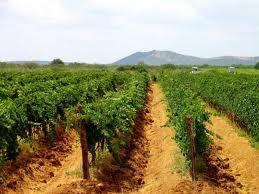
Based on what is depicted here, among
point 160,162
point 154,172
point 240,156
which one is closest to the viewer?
point 154,172

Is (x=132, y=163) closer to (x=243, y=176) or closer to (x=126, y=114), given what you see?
(x=126, y=114)

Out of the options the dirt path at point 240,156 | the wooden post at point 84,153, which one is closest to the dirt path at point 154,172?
the dirt path at point 240,156

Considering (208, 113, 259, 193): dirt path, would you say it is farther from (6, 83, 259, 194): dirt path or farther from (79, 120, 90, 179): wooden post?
(79, 120, 90, 179): wooden post

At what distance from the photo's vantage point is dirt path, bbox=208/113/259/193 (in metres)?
15.0

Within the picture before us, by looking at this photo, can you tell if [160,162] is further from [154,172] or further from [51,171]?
[51,171]

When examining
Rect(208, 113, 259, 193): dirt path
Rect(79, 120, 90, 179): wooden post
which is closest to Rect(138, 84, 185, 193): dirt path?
Rect(79, 120, 90, 179): wooden post

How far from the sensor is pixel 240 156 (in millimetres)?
18141

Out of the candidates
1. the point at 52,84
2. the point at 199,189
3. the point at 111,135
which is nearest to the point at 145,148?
the point at 111,135

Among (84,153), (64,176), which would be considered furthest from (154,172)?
(84,153)

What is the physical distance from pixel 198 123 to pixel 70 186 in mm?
4963

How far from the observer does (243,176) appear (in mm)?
15539

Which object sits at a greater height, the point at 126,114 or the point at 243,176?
the point at 126,114

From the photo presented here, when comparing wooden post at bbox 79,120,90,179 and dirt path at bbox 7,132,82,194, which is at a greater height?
wooden post at bbox 79,120,90,179

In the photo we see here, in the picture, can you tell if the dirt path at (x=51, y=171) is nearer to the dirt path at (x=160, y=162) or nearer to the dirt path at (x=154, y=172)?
the dirt path at (x=154, y=172)
